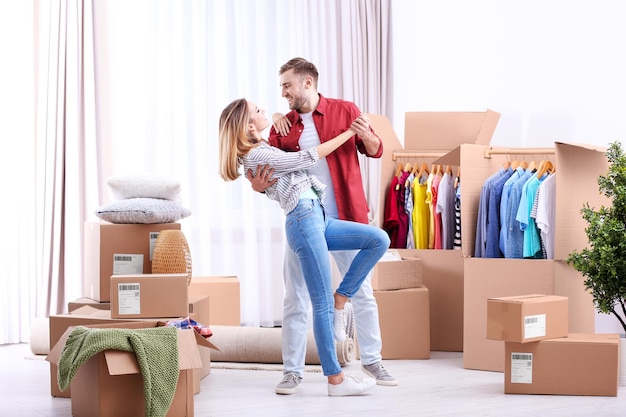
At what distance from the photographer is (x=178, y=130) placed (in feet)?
17.5

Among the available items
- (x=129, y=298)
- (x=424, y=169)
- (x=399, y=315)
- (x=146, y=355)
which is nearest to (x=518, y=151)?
(x=424, y=169)

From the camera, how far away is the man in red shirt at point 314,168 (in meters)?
3.41

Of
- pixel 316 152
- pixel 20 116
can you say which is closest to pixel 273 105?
pixel 20 116

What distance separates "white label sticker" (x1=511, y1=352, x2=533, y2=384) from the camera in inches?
134

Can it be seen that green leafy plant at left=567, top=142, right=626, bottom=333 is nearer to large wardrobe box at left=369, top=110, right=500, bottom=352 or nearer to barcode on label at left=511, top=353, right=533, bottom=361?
barcode on label at left=511, top=353, right=533, bottom=361

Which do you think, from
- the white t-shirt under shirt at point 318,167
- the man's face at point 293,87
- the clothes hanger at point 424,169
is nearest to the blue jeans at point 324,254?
the white t-shirt under shirt at point 318,167

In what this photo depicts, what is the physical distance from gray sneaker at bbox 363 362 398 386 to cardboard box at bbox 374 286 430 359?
26.9 inches

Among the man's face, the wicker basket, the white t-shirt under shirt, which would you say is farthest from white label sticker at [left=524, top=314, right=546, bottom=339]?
the wicker basket

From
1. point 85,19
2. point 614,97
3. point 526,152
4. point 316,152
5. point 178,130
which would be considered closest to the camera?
point 316,152

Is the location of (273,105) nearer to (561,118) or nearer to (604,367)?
(561,118)

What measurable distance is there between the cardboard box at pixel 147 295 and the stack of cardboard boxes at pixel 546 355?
4.22 feet

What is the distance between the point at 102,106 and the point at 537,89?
260 cm

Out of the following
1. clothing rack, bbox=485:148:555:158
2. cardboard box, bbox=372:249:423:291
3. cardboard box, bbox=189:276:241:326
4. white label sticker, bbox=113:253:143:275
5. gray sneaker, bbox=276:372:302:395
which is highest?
clothing rack, bbox=485:148:555:158

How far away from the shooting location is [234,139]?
3.29 metres
